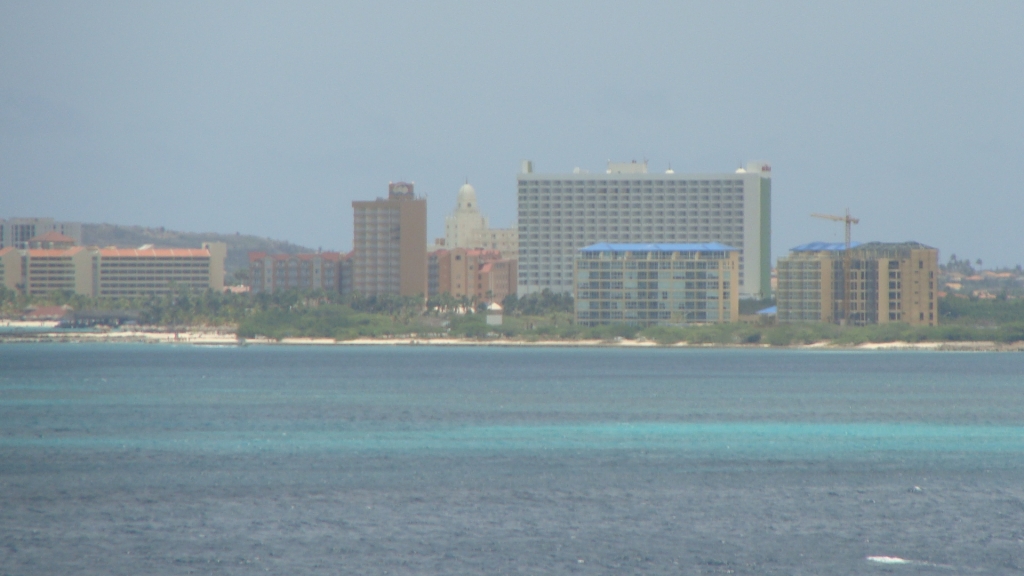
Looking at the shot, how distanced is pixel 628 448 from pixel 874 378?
63249mm

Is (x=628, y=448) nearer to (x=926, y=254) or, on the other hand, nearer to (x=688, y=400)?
(x=688, y=400)

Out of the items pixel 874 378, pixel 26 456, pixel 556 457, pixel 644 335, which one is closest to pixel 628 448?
pixel 556 457

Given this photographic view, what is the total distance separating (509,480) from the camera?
4569 centimetres

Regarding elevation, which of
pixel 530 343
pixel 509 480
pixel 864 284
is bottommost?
pixel 509 480

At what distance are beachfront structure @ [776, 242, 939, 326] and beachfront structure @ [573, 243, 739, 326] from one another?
7.91 m

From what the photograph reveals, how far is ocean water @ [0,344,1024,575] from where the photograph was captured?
3353 cm

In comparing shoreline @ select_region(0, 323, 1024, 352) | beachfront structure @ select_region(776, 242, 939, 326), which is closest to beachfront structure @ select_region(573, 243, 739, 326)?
shoreline @ select_region(0, 323, 1024, 352)

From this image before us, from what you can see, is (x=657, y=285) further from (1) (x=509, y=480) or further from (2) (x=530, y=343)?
(1) (x=509, y=480)

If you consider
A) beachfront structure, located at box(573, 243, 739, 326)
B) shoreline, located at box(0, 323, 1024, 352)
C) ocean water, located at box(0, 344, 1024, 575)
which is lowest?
ocean water, located at box(0, 344, 1024, 575)

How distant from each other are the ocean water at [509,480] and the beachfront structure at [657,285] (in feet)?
270

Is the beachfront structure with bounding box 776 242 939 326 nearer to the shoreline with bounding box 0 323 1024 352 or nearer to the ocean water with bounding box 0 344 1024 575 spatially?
the shoreline with bounding box 0 323 1024 352

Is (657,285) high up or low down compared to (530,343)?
up

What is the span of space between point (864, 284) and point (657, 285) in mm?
26269

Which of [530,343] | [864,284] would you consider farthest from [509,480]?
[530,343]
